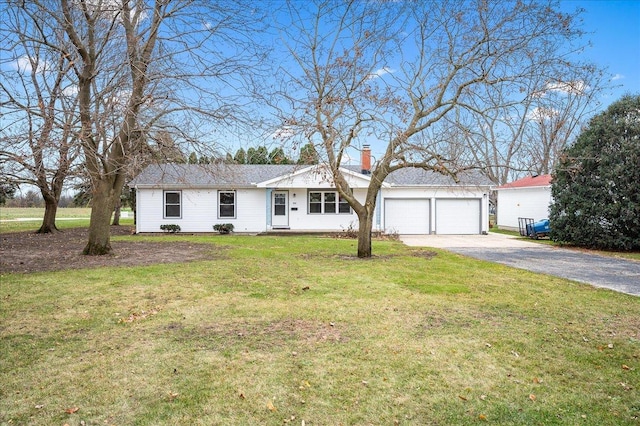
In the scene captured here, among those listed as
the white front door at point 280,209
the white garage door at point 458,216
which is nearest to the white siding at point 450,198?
the white garage door at point 458,216

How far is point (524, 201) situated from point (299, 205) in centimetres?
1381

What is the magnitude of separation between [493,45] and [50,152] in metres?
9.97

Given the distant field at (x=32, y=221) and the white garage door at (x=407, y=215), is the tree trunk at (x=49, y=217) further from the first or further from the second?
the white garage door at (x=407, y=215)

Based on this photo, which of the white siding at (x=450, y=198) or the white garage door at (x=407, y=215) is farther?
the white garage door at (x=407, y=215)

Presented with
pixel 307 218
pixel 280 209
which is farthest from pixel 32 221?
pixel 307 218

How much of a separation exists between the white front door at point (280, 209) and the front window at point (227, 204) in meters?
2.02

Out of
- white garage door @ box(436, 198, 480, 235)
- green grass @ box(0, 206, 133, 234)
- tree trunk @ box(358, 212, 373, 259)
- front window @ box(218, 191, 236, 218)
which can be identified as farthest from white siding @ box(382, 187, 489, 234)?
green grass @ box(0, 206, 133, 234)

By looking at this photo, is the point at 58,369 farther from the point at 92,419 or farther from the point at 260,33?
the point at 260,33

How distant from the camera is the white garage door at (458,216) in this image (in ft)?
73.3

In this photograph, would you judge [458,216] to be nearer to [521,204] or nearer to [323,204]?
[521,204]

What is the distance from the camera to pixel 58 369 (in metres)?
4.13

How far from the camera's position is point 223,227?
21.4m

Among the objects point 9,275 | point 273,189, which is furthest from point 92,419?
point 273,189

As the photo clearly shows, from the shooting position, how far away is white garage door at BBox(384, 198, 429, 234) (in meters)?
22.2
